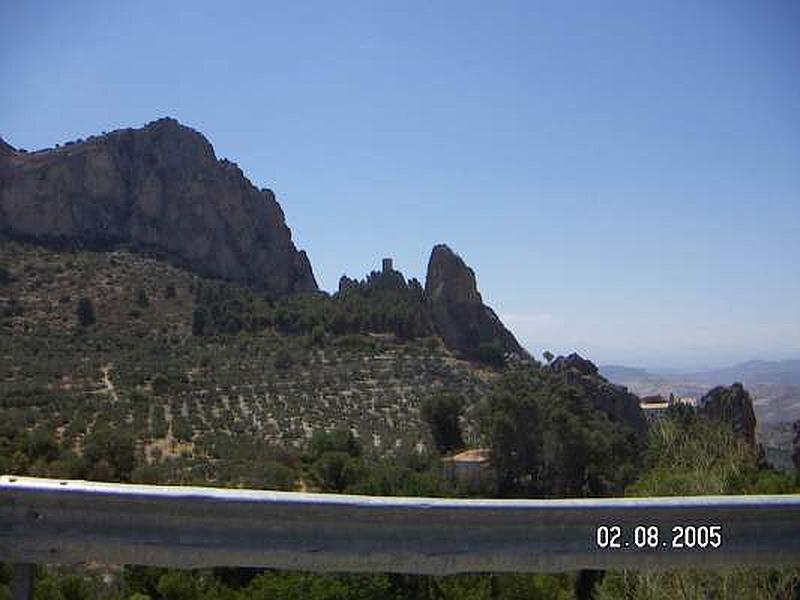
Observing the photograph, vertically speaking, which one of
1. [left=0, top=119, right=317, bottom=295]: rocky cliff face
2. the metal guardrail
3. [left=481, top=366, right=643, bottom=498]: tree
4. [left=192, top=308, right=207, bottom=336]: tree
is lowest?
[left=481, top=366, right=643, bottom=498]: tree

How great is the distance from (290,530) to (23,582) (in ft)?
4.51

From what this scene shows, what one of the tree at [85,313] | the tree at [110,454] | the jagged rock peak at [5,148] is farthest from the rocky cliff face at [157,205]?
the tree at [110,454]

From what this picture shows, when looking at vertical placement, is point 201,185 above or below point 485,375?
above

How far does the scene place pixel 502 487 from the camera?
33094 mm

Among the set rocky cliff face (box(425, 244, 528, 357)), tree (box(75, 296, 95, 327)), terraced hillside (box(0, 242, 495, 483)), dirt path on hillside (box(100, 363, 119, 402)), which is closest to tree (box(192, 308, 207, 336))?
terraced hillside (box(0, 242, 495, 483))

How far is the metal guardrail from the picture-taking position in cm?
391

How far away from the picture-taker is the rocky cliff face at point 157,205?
73500 mm

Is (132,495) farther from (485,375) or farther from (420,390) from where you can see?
(485,375)

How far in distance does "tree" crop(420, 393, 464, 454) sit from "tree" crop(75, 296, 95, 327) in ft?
83.8

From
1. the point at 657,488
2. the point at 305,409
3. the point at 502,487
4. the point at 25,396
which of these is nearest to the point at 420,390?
the point at 305,409

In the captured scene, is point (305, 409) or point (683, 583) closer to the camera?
point (683, 583)

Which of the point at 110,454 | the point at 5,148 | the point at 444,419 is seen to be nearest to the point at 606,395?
the point at 444,419

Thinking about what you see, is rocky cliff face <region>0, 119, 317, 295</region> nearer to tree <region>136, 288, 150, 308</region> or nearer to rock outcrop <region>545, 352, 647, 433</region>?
tree <region>136, 288, 150, 308</region>

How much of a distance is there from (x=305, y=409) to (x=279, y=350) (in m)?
11.8
